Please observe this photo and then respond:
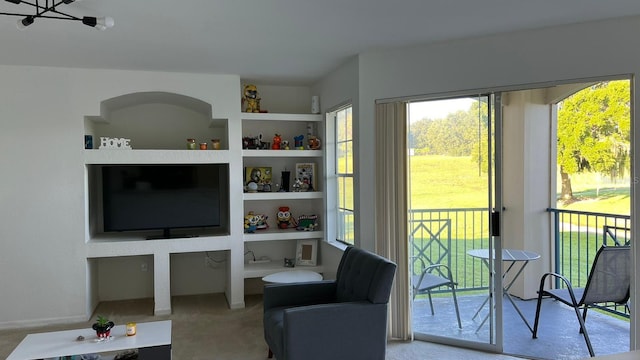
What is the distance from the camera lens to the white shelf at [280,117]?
497 cm

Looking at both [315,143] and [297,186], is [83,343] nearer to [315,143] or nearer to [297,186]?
[297,186]

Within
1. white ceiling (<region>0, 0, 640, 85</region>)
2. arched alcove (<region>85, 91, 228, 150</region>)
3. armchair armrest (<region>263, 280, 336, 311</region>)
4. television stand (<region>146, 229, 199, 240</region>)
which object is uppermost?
white ceiling (<region>0, 0, 640, 85</region>)

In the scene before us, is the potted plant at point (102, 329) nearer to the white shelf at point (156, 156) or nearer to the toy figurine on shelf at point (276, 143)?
the white shelf at point (156, 156)

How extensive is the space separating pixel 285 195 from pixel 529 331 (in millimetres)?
2740

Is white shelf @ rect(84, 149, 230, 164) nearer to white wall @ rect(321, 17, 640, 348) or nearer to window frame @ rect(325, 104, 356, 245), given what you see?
window frame @ rect(325, 104, 356, 245)

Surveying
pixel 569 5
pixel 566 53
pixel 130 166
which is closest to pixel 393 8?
pixel 569 5

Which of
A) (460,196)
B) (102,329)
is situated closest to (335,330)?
(102,329)

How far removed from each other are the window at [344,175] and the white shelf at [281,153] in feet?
0.91

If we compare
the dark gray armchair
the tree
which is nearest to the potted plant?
the dark gray armchair

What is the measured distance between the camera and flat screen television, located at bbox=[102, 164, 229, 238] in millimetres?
4645

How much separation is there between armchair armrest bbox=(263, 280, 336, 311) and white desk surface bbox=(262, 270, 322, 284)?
83 cm

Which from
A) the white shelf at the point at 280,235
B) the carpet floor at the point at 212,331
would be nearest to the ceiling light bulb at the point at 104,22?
the carpet floor at the point at 212,331

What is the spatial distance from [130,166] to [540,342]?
415 cm

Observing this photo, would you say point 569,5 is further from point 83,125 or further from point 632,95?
point 83,125
